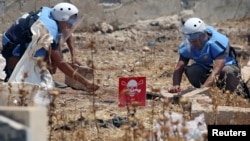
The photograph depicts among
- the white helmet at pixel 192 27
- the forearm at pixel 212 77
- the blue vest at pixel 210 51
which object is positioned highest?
the white helmet at pixel 192 27

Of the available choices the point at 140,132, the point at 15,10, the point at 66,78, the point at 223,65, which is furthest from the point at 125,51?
the point at 140,132

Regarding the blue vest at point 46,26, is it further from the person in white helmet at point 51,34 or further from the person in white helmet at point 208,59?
the person in white helmet at point 208,59

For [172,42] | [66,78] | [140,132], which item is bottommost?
[140,132]

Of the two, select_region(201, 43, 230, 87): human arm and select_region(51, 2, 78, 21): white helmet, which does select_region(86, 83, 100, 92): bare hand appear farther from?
select_region(201, 43, 230, 87): human arm

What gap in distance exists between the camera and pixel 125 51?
520 inches

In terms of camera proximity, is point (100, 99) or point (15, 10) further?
point (15, 10)

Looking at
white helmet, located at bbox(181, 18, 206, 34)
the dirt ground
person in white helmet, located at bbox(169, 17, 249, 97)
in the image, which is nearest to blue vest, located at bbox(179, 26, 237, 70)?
person in white helmet, located at bbox(169, 17, 249, 97)

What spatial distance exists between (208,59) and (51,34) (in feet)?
5.50

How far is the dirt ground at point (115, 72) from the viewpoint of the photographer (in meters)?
6.53

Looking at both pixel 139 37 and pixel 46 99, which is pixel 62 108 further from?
pixel 139 37

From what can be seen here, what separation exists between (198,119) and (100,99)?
2.87m

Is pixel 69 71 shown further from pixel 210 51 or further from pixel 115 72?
pixel 115 72

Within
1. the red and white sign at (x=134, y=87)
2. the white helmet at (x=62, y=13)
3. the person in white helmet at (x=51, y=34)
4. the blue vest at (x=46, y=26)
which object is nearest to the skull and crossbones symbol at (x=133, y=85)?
the red and white sign at (x=134, y=87)

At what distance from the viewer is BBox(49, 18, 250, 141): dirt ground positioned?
21.4 feet
